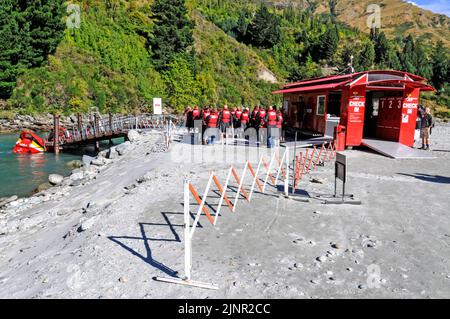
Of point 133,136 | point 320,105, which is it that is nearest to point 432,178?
point 320,105

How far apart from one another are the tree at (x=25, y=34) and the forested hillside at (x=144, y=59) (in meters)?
0.10

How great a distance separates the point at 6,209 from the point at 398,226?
12292 mm

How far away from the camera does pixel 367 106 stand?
784 inches

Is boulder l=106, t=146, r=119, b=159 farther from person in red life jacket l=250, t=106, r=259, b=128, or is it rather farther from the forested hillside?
the forested hillside

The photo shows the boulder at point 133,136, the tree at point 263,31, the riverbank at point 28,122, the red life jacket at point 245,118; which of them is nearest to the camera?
the red life jacket at point 245,118

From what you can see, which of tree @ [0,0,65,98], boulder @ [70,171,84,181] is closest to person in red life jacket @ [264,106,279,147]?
boulder @ [70,171,84,181]

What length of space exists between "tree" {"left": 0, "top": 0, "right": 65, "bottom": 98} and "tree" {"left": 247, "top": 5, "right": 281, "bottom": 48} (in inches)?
1792

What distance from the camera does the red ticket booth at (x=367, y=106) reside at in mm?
16812

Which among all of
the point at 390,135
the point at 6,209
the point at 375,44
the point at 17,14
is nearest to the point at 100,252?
the point at 6,209

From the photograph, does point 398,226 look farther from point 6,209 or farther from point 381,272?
point 6,209

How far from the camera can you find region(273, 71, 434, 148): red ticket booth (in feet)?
55.2

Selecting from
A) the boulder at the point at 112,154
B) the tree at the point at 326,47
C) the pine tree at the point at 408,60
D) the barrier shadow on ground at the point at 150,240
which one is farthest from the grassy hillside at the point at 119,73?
the pine tree at the point at 408,60

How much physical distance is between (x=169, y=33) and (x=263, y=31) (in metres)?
32.2

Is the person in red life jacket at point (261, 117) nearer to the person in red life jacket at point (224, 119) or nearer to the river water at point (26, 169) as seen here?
the person in red life jacket at point (224, 119)
